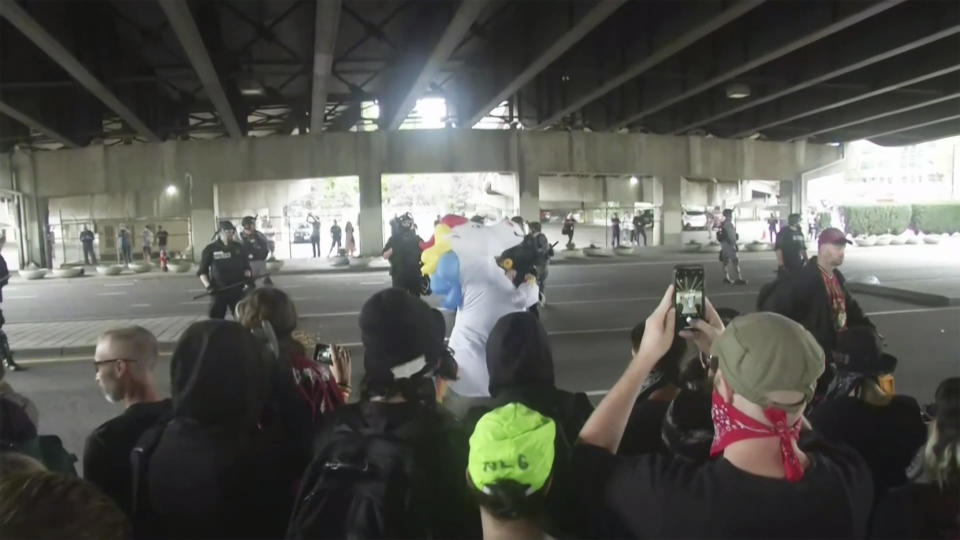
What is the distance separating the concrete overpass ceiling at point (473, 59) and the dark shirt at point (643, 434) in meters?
11.5

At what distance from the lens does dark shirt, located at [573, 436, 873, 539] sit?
6.11ft

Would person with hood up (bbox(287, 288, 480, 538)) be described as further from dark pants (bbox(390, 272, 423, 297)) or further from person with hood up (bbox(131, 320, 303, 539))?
dark pants (bbox(390, 272, 423, 297))

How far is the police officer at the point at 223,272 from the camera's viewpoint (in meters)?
9.14

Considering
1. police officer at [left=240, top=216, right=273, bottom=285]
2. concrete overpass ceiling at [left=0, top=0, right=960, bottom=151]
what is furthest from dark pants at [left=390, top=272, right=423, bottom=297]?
concrete overpass ceiling at [left=0, top=0, right=960, bottom=151]

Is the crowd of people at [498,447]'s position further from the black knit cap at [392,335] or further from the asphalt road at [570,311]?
the asphalt road at [570,311]

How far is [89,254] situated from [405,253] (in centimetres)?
2495

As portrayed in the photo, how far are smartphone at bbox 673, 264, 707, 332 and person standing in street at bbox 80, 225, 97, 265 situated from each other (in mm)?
31451

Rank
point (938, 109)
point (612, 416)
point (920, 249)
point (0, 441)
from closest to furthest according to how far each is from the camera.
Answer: point (612, 416), point (0, 441), point (938, 109), point (920, 249)

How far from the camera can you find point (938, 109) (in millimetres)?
26781

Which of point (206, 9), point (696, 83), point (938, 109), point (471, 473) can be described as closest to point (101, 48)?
point (206, 9)

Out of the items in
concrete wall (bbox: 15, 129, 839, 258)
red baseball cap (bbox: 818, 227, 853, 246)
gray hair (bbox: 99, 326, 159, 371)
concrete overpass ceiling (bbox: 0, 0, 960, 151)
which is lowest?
gray hair (bbox: 99, 326, 159, 371)

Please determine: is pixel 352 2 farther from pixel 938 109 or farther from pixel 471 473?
pixel 938 109

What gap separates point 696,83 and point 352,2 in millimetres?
10022

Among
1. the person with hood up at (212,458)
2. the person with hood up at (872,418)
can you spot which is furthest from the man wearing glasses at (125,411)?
the person with hood up at (872,418)
